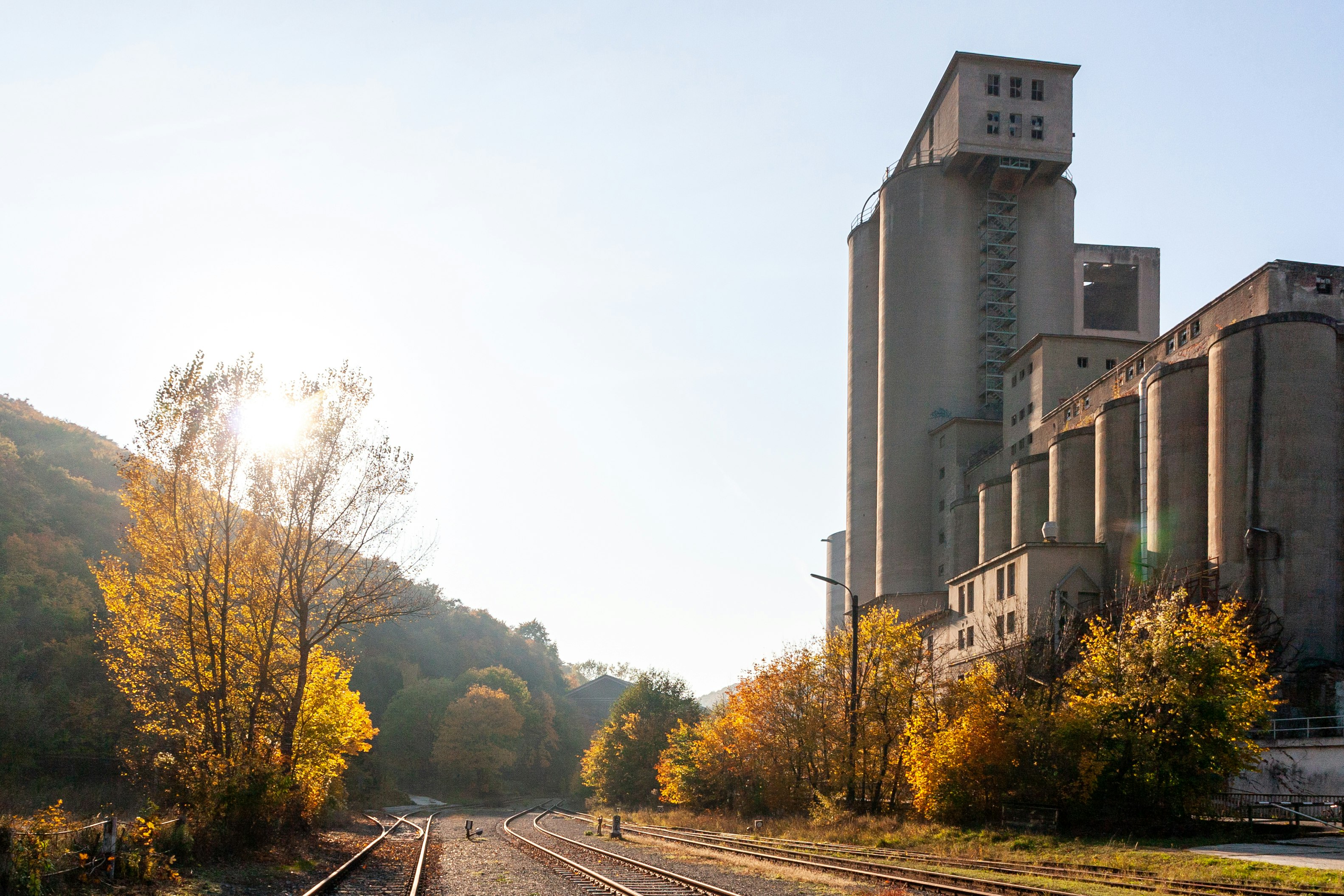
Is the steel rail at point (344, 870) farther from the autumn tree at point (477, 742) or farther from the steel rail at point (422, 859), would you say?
the autumn tree at point (477, 742)

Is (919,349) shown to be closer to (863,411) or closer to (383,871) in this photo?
(863,411)

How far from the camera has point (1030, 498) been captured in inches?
2395

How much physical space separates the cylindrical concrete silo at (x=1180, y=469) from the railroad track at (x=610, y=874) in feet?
93.7

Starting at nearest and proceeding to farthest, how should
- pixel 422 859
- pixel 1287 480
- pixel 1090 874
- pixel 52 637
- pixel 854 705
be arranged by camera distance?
pixel 1090 874 < pixel 422 859 < pixel 854 705 < pixel 1287 480 < pixel 52 637

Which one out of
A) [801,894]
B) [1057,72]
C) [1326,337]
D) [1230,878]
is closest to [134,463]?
[801,894]

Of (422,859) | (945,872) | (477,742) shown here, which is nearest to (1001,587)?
(945,872)

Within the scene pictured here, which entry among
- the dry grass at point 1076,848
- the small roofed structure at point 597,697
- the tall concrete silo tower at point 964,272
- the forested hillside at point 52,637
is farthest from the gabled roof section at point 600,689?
the dry grass at point 1076,848

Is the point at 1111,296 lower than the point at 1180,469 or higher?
higher

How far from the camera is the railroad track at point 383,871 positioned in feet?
60.8

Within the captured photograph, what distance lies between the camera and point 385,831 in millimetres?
39219

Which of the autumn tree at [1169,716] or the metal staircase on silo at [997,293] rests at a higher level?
the metal staircase on silo at [997,293]

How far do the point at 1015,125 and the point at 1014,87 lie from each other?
295 cm

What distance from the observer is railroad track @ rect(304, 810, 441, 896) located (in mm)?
18531

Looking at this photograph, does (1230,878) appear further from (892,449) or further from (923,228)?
(923,228)
